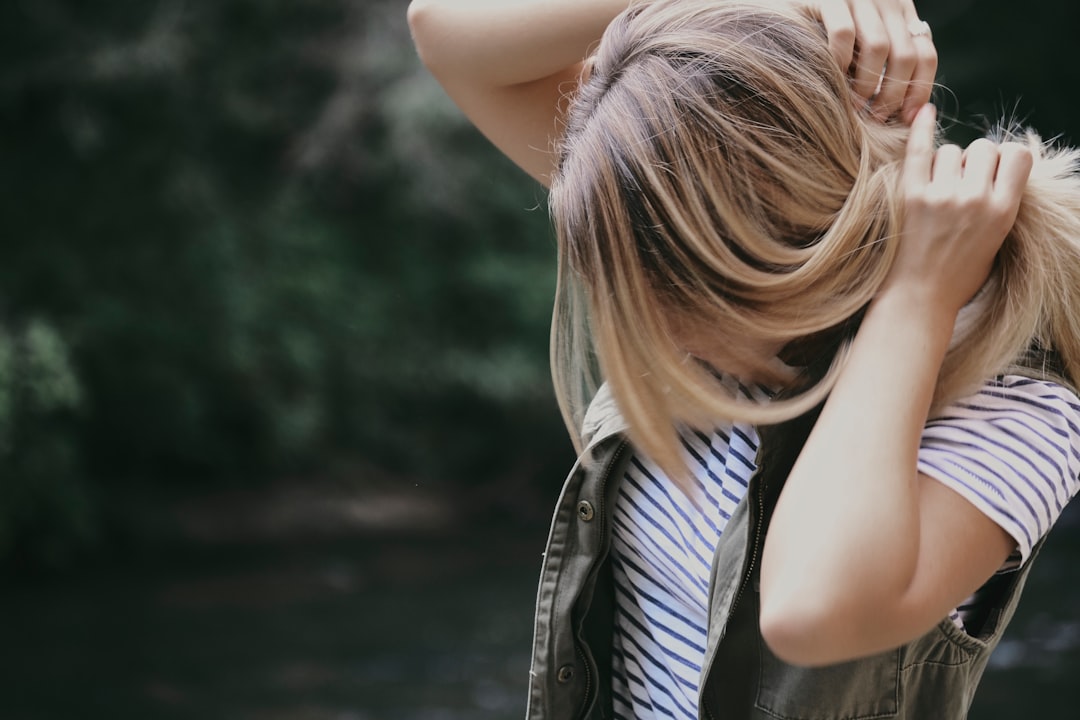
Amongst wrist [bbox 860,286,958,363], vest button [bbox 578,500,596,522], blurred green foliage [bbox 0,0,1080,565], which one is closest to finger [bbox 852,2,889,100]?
wrist [bbox 860,286,958,363]

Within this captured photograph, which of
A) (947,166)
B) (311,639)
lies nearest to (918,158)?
(947,166)

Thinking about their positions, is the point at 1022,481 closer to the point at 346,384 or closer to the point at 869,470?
the point at 869,470

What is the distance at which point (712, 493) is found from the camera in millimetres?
1090

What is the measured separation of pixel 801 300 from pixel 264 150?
864 centimetres

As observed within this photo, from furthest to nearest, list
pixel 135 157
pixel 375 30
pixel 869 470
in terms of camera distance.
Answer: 1. pixel 375 30
2. pixel 135 157
3. pixel 869 470

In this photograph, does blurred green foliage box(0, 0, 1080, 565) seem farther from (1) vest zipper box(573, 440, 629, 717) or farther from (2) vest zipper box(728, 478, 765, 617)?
(2) vest zipper box(728, 478, 765, 617)

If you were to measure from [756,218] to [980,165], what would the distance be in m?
0.18

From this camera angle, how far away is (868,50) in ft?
3.35

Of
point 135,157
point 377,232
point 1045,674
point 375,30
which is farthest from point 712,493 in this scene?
point 377,232

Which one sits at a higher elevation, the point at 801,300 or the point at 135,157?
the point at 135,157

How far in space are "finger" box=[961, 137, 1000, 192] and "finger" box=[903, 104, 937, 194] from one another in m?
0.03

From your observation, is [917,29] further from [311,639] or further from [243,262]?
[243,262]

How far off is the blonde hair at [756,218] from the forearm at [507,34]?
0.61 ft

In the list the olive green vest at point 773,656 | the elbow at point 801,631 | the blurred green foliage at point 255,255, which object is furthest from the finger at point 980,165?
the blurred green foliage at point 255,255
